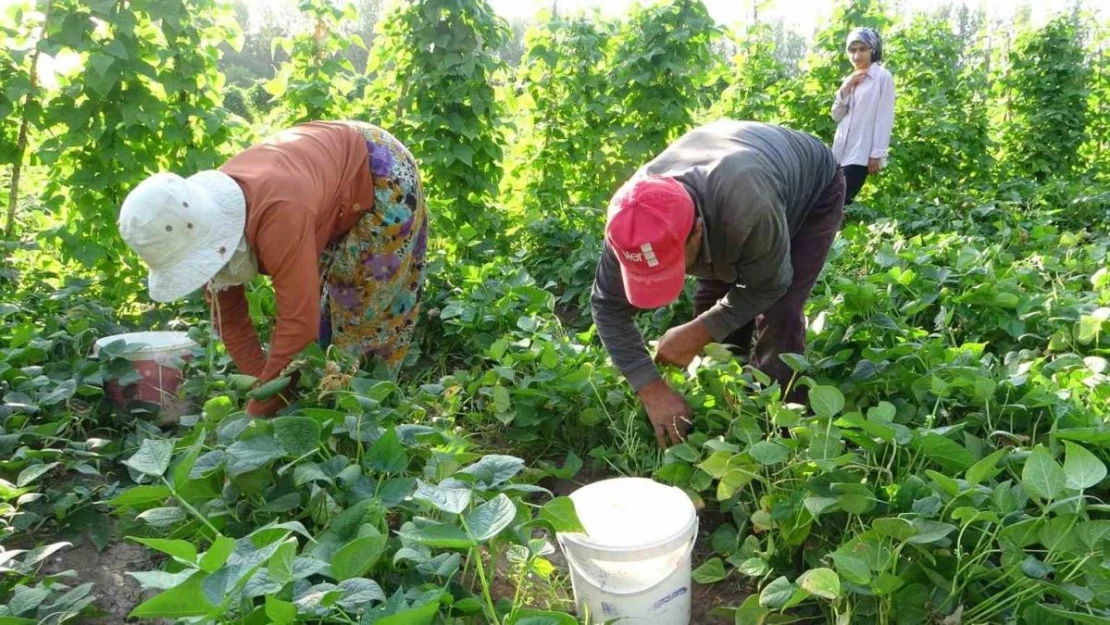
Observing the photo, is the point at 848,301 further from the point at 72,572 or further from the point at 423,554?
the point at 72,572

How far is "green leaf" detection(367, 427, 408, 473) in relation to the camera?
1.66m

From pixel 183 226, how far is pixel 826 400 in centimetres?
138

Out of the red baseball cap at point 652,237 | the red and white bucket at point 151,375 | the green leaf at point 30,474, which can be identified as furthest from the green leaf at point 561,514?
the red and white bucket at point 151,375

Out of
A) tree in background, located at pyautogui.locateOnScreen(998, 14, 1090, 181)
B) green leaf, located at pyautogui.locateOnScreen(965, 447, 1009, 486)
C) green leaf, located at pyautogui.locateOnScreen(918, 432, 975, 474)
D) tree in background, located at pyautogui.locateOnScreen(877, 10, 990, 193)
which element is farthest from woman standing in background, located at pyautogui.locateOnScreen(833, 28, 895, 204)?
green leaf, located at pyautogui.locateOnScreen(965, 447, 1009, 486)

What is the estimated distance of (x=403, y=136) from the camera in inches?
162

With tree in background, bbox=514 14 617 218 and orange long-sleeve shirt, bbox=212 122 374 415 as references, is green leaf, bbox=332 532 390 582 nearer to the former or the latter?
orange long-sleeve shirt, bbox=212 122 374 415

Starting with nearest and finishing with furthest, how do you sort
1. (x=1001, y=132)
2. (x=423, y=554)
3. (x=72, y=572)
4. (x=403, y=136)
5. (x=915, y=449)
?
(x=423, y=554) → (x=72, y=572) → (x=915, y=449) → (x=403, y=136) → (x=1001, y=132)

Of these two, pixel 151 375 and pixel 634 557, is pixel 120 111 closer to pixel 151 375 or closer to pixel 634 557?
pixel 151 375

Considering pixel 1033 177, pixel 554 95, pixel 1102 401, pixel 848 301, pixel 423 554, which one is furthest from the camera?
pixel 1033 177

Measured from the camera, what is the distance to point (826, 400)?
1.70 metres

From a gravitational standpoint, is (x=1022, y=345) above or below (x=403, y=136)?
below

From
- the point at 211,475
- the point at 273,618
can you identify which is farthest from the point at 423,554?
the point at 211,475

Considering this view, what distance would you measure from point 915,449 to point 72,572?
1696mm

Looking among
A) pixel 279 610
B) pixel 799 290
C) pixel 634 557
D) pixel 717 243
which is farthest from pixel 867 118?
pixel 279 610
